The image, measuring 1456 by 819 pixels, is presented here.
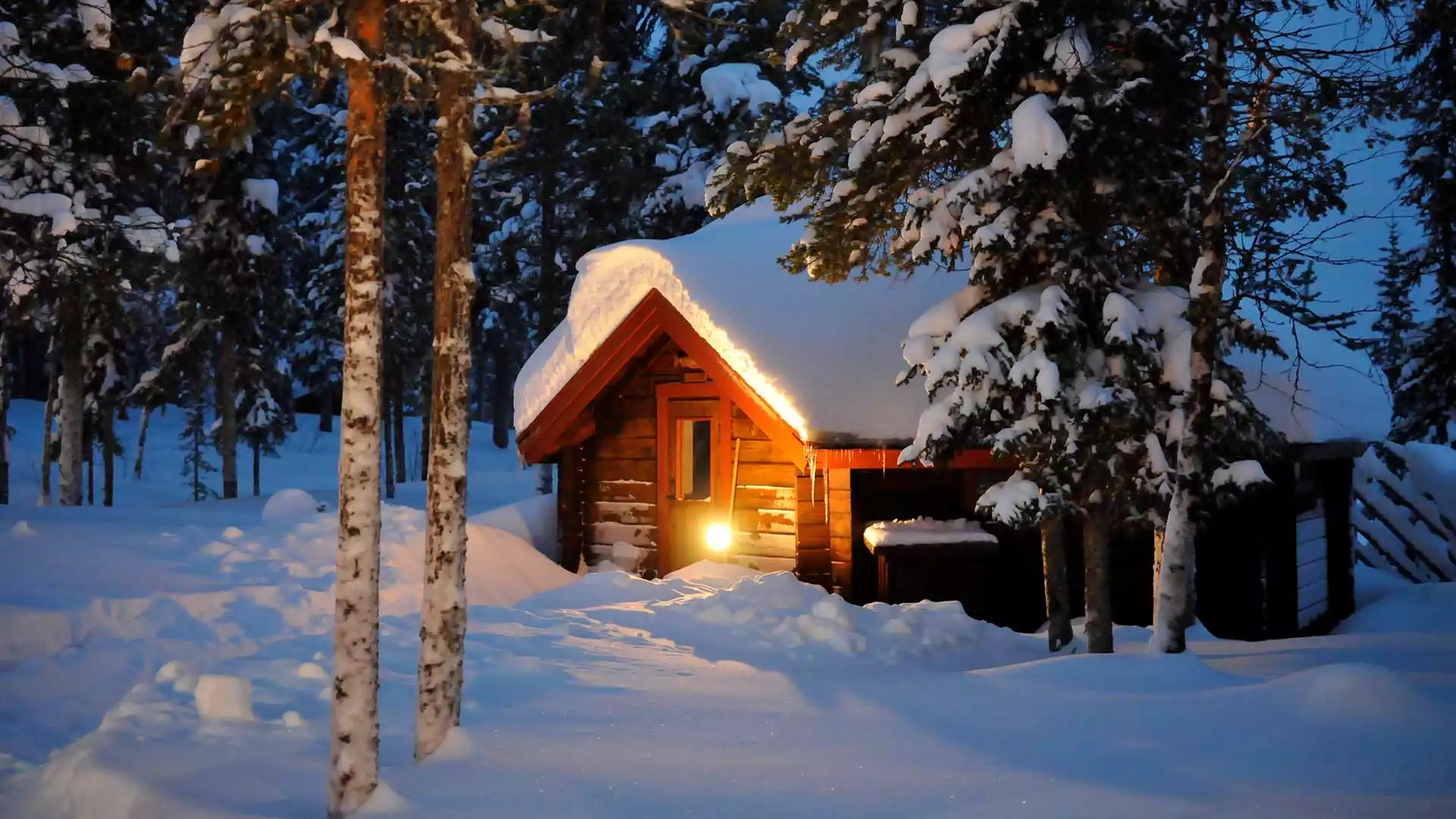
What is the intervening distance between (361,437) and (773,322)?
788cm

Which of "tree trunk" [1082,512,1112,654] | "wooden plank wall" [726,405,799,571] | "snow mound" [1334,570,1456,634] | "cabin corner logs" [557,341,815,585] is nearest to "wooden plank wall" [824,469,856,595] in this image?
"cabin corner logs" [557,341,815,585]

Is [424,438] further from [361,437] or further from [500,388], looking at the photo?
[361,437]

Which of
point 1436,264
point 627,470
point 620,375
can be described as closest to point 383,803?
point 620,375

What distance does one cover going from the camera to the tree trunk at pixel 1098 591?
9391 millimetres

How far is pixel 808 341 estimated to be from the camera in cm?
1297

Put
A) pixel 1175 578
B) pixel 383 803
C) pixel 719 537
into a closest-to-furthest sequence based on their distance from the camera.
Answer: pixel 383 803 < pixel 1175 578 < pixel 719 537

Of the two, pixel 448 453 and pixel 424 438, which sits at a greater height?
pixel 424 438

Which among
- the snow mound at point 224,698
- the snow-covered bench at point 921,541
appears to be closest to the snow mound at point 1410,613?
the snow-covered bench at point 921,541

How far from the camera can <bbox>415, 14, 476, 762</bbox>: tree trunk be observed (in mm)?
6328

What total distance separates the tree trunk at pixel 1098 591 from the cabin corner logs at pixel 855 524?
6.20ft

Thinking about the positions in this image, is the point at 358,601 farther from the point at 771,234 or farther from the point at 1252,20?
the point at 771,234

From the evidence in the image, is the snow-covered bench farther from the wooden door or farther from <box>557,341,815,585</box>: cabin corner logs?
the wooden door

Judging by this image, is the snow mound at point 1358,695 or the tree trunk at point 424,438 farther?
the tree trunk at point 424,438

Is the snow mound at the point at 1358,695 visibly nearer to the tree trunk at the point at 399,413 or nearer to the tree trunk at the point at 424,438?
the tree trunk at the point at 399,413
